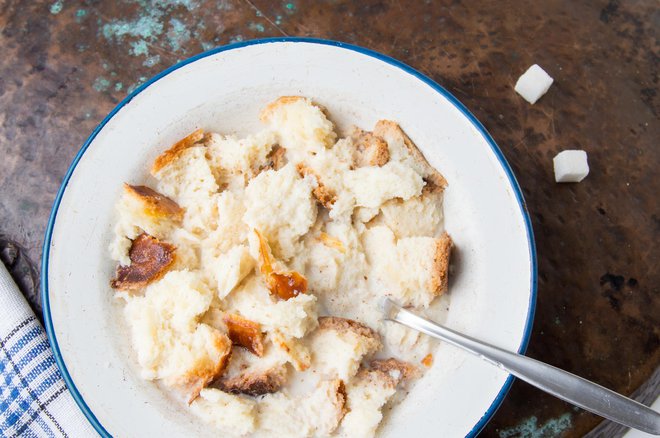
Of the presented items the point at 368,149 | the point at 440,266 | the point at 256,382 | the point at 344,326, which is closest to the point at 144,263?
the point at 256,382

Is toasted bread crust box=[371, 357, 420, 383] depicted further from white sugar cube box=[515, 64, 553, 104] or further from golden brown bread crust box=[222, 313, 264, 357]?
white sugar cube box=[515, 64, 553, 104]

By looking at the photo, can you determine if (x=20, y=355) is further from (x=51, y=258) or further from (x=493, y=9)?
(x=493, y=9)

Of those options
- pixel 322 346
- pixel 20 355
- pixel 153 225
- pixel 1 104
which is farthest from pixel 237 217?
pixel 1 104

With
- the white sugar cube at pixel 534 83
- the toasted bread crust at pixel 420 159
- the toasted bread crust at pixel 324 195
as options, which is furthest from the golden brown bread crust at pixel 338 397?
the white sugar cube at pixel 534 83

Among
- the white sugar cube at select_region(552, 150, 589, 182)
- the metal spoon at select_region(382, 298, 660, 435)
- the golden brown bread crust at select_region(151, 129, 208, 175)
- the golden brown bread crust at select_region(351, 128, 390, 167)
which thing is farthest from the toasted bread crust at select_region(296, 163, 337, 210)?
the white sugar cube at select_region(552, 150, 589, 182)

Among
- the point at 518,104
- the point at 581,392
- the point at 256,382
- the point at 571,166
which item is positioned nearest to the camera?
the point at 581,392

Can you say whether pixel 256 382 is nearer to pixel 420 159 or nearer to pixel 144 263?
pixel 144 263

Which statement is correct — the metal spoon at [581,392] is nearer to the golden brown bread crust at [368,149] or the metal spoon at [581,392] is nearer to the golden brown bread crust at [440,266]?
the golden brown bread crust at [440,266]
